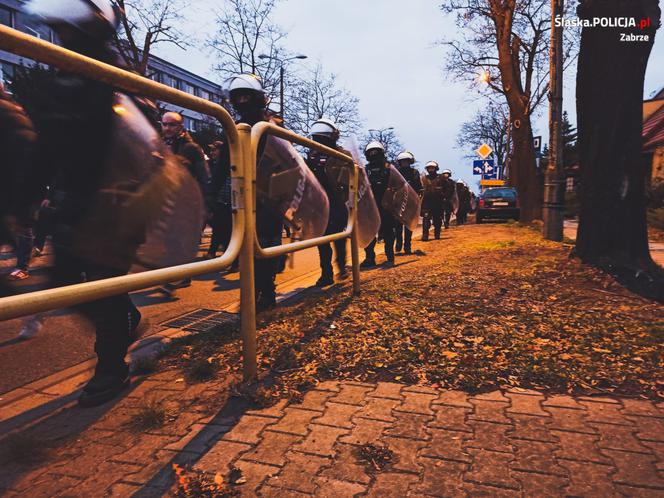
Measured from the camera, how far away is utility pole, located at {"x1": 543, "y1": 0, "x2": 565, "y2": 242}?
32.4ft

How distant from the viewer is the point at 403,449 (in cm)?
195

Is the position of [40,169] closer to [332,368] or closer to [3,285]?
[3,285]

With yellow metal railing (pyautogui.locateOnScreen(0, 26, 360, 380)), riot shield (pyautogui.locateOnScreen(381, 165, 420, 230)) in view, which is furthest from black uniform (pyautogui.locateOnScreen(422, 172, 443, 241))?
yellow metal railing (pyautogui.locateOnScreen(0, 26, 360, 380))

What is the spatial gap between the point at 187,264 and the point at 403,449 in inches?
48.3

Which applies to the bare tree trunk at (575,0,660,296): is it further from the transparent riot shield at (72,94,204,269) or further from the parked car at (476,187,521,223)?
the parked car at (476,187,521,223)

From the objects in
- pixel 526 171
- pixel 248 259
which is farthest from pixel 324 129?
pixel 526 171

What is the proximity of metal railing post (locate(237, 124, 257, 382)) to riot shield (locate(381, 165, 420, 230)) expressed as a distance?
515cm

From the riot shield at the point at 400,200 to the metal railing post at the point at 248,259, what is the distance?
203 inches

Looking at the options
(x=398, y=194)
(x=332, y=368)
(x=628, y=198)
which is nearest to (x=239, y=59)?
(x=398, y=194)

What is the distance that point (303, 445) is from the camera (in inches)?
78.2

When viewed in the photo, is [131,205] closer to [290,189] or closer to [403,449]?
[290,189]

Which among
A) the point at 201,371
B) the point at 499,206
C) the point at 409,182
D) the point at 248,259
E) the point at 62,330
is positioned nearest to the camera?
the point at 248,259

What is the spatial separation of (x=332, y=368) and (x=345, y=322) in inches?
36.9

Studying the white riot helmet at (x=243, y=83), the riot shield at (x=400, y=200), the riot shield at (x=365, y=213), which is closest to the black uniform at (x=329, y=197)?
the riot shield at (x=365, y=213)
